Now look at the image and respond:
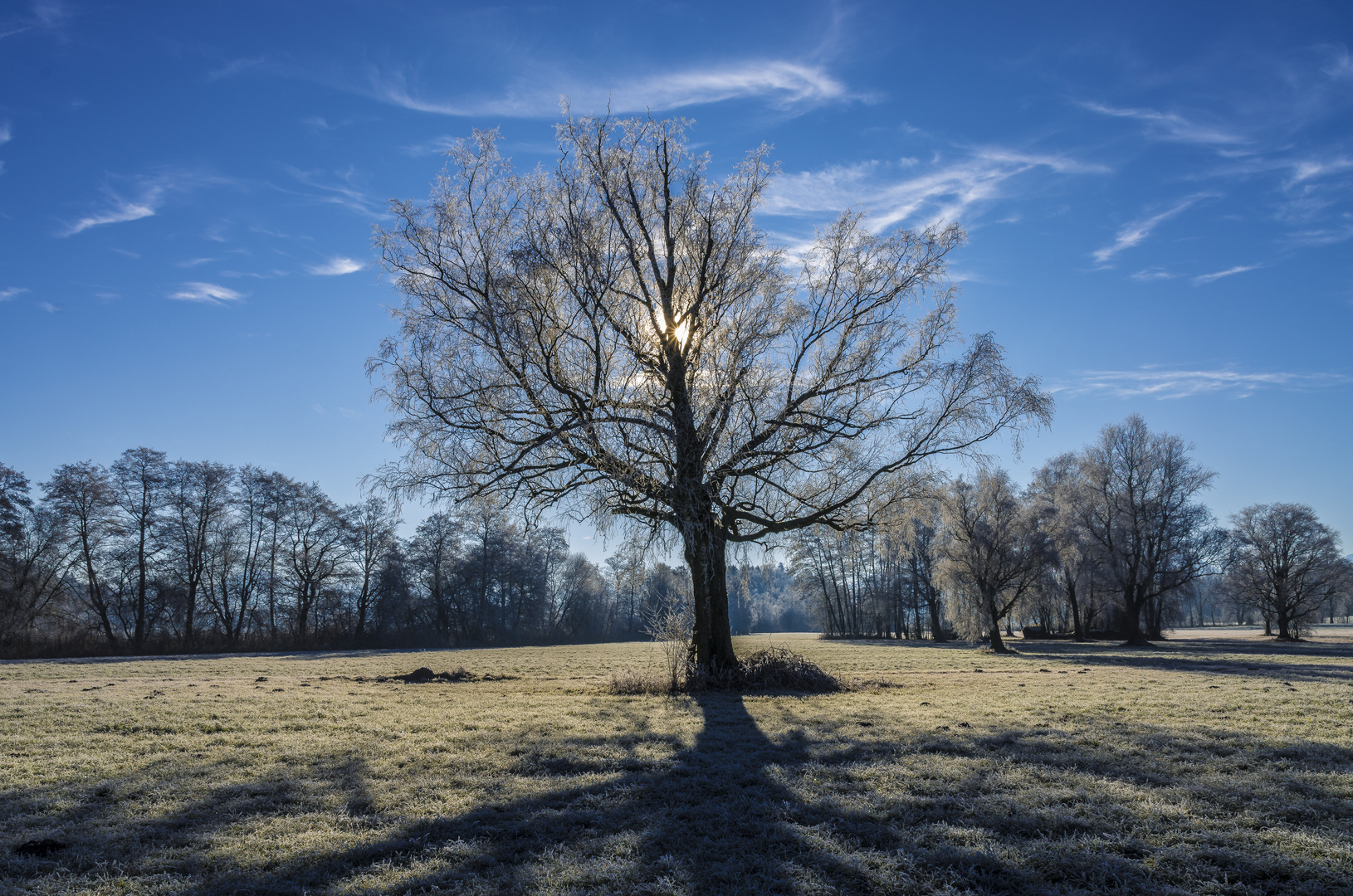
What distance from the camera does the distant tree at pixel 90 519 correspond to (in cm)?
3669

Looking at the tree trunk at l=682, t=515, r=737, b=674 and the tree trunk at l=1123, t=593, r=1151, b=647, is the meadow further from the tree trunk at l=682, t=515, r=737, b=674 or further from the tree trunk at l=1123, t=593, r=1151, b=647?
the tree trunk at l=1123, t=593, r=1151, b=647

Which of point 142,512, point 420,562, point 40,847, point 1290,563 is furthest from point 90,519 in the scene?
point 1290,563

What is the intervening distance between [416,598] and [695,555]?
4577cm

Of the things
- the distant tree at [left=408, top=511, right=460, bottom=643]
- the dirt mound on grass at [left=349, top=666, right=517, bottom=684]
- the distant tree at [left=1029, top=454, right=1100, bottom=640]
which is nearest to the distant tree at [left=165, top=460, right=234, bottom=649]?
the distant tree at [left=408, top=511, right=460, bottom=643]

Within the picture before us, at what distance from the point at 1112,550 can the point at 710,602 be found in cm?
3529

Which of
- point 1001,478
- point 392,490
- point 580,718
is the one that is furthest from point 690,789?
point 1001,478

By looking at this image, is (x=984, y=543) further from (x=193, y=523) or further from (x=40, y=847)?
(x=193, y=523)

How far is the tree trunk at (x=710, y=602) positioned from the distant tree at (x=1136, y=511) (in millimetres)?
33988

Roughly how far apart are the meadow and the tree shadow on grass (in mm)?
22

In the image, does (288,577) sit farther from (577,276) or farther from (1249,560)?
(1249,560)

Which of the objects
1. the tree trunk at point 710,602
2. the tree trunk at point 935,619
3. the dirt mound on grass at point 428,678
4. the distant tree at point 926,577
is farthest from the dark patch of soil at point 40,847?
the tree trunk at point 935,619

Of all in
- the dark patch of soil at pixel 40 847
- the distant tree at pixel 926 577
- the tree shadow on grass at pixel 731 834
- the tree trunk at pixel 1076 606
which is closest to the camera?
the tree shadow on grass at pixel 731 834

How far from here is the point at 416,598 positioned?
172 ft

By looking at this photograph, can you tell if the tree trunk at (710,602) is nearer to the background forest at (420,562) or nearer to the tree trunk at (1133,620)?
the background forest at (420,562)
